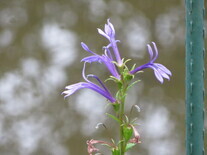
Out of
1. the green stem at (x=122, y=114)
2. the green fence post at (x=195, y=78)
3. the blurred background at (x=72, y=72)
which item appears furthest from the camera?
the blurred background at (x=72, y=72)

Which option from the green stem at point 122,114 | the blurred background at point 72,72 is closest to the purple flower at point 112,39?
the green stem at point 122,114

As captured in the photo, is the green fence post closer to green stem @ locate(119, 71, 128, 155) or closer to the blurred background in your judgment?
green stem @ locate(119, 71, 128, 155)

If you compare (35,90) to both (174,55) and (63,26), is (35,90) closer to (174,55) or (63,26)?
(63,26)

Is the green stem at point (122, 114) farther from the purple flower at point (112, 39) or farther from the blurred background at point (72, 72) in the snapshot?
the blurred background at point (72, 72)

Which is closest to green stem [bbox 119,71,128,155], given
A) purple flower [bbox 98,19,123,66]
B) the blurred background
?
purple flower [bbox 98,19,123,66]

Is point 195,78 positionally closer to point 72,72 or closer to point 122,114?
point 122,114
